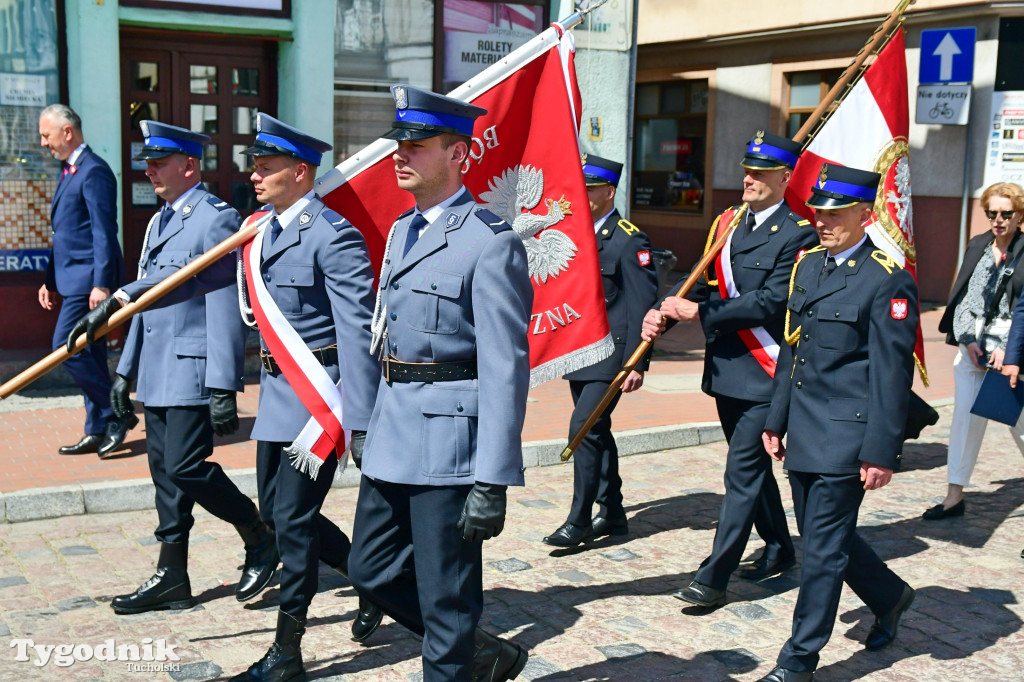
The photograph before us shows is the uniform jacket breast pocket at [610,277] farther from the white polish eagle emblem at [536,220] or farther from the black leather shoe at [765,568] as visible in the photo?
the black leather shoe at [765,568]

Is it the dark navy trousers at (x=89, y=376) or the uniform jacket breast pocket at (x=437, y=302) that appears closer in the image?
the uniform jacket breast pocket at (x=437, y=302)

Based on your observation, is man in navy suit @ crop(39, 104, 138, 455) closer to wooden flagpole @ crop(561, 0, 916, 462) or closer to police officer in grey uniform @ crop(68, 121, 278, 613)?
police officer in grey uniform @ crop(68, 121, 278, 613)

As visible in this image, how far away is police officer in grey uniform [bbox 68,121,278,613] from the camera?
528 cm

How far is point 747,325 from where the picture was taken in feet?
18.2

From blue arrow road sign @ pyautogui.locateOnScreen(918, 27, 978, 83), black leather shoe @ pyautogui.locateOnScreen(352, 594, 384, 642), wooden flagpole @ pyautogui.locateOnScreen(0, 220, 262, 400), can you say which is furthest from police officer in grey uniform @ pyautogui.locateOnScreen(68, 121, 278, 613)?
blue arrow road sign @ pyautogui.locateOnScreen(918, 27, 978, 83)

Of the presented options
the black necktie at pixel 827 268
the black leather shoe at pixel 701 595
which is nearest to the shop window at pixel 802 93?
the black leather shoe at pixel 701 595

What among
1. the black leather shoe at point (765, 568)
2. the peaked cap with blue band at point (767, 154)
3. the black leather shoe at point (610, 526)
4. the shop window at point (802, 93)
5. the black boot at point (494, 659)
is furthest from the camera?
the shop window at point (802, 93)

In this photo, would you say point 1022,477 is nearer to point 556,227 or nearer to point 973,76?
point 556,227

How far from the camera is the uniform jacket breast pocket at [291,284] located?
15.3 ft

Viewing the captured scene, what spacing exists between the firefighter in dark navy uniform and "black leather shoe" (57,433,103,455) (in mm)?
4190

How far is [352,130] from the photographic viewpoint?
1166cm

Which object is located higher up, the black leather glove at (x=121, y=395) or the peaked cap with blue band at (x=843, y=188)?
the peaked cap with blue band at (x=843, y=188)

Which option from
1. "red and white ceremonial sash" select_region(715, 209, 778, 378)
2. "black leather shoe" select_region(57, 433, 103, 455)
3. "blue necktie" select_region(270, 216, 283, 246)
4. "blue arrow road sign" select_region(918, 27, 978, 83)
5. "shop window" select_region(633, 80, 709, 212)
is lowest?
"black leather shoe" select_region(57, 433, 103, 455)

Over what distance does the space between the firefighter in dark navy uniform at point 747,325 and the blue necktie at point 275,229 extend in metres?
1.90
